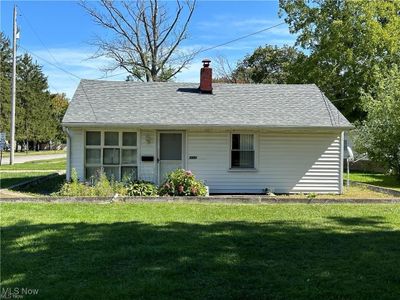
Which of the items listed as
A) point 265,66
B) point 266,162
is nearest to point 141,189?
point 266,162

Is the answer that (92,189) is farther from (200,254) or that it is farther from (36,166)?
(36,166)

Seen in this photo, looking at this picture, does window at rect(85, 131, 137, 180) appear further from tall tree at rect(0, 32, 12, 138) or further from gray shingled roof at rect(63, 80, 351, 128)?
tall tree at rect(0, 32, 12, 138)

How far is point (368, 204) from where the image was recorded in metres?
13.3

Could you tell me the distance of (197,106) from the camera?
1758 centimetres

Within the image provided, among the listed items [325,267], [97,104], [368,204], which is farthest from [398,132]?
[325,267]

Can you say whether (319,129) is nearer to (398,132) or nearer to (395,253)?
(398,132)

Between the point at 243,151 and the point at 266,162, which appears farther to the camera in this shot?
the point at 243,151

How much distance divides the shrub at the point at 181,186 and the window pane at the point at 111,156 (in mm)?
2236

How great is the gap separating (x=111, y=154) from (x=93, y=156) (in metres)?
0.59

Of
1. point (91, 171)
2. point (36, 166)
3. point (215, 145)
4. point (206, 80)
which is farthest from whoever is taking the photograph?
point (36, 166)

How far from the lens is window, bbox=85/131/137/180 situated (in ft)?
53.6

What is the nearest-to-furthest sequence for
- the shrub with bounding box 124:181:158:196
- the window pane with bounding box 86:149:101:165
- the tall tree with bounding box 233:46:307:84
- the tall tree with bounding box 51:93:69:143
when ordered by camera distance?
the shrub with bounding box 124:181:158:196 → the window pane with bounding box 86:149:101:165 → the tall tree with bounding box 233:46:307:84 → the tall tree with bounding box 51:93:69:143

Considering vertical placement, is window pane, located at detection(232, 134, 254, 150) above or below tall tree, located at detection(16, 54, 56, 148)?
below

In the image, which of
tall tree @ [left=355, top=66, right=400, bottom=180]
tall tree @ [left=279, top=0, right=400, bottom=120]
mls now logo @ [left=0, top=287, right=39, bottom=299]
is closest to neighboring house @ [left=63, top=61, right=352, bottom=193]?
tall tree @ [left=355, top=66, right=400, bottom=180]
